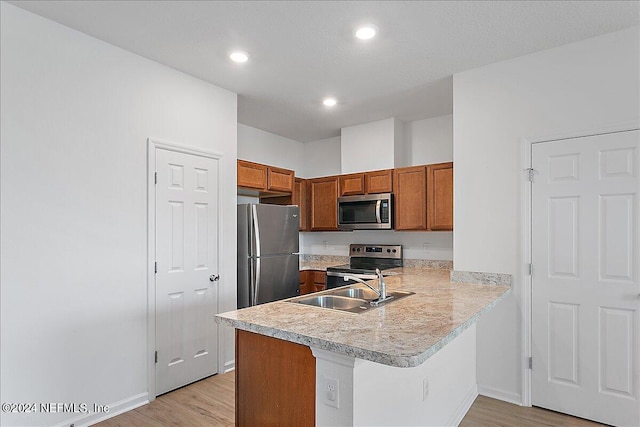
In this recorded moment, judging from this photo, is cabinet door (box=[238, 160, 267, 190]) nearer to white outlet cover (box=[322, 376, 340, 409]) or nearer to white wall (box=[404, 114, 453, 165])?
white wall (box=[404, 114, 453, 165])

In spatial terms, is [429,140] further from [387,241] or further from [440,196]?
[387,241]

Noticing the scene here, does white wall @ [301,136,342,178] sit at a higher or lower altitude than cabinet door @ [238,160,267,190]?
higher

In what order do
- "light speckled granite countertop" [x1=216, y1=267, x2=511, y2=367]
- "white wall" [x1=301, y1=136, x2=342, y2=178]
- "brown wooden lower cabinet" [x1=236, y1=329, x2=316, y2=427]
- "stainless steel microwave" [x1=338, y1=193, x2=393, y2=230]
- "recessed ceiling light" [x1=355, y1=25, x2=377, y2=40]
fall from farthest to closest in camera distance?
"white wall" [x1=301, y1=136, x2=342, y2=178], "stainless steel microwave" [x1=338, y1=193, x2=393, y2=230], "recessed ceiling light" [x1=355, y1=25, x2=377, y2=40], "brown wooden lower cabinet" [x1=236, y1=329, x2=316, y2=427], "light speckled granite countertop" [x1=216, y1=267, x2=511, y2=367]

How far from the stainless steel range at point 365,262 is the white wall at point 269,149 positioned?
1603mm

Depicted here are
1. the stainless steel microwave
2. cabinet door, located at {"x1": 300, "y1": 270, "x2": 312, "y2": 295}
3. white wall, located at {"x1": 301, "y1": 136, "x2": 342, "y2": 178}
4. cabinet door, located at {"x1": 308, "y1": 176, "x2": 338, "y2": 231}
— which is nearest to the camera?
the stainless steel microwave

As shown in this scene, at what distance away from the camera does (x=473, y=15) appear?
232 cm

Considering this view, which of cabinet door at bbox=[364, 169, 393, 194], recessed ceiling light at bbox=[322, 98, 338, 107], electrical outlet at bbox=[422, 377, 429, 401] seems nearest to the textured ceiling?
recessed ceiling light at bbox=[322, 98, 338, 107]

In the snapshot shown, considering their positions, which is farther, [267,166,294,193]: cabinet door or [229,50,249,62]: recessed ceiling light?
[267,166,294,193]: cabinet door

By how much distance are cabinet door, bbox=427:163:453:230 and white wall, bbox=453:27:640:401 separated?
28.4 inches

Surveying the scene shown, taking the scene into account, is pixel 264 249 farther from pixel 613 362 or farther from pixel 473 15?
pixel 613 362

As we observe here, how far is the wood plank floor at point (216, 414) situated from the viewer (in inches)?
100

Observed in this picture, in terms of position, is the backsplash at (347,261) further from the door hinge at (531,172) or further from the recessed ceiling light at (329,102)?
the recessed ceiling light at (329,102)

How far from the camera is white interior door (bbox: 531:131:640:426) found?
248 cm

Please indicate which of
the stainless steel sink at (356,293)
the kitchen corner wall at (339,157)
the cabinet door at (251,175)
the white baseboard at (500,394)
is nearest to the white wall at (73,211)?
the cabinet door at (251,175)
